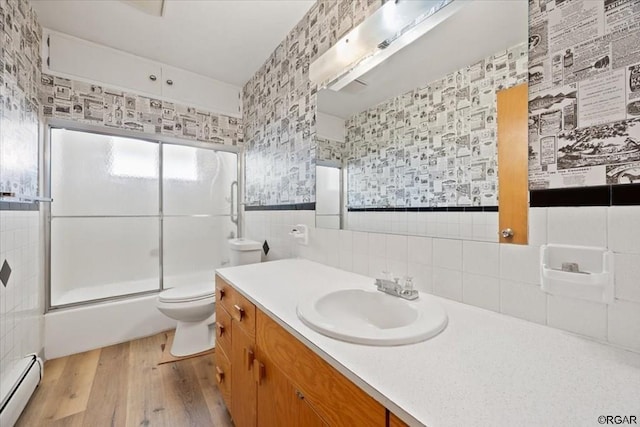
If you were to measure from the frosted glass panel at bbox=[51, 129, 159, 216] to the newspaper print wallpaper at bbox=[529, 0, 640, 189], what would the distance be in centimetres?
299

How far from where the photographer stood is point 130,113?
7.66 ft

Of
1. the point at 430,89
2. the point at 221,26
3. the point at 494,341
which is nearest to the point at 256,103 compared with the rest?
the point at 221,26

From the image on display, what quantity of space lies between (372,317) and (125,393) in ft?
5.57

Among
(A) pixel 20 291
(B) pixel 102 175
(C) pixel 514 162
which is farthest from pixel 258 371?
(B) pixel 102 175

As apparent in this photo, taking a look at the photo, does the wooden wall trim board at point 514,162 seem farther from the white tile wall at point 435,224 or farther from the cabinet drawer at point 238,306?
the cabinet drawer at point 238,306

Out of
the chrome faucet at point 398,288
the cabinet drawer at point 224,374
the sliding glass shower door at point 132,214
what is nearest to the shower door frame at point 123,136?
the sliding glass shower door at point 132,214

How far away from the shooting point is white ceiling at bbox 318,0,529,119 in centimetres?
84

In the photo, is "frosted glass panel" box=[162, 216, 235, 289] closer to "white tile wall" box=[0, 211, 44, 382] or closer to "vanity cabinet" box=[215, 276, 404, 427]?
"white tile wall" box=[0, 211, 44, 382]

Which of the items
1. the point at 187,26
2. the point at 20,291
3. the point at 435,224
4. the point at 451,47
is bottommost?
the point at 20,291

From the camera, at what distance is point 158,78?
7.97ft

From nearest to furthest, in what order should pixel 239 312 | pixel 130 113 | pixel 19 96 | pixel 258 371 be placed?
1. pixel 258 371
2. pixel 239 312
3. pixel 19 96
4. pixel 130 113

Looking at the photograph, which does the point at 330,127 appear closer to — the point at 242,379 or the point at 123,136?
the point at 242,379

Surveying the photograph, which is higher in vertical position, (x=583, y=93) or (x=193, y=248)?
(x=583, y=93)

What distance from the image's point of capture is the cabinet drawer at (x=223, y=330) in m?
1.36
